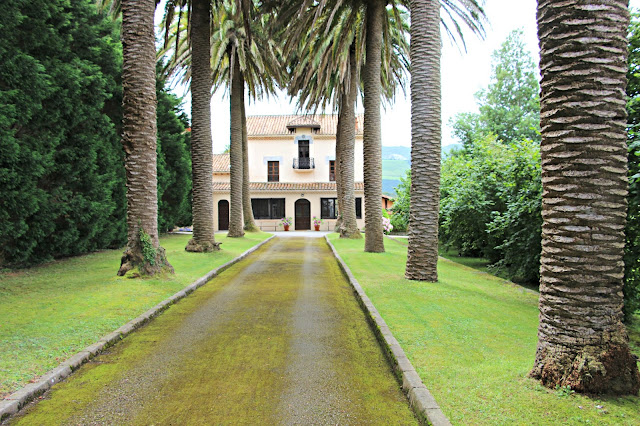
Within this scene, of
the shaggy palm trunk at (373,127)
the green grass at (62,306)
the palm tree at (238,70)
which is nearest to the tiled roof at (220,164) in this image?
the palm tree at (238,70)

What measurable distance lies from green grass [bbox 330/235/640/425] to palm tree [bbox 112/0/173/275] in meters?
5.02

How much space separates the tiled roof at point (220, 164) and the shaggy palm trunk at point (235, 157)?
798 inches

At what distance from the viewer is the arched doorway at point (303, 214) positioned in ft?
139

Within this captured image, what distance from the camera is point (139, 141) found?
10531 millimetres

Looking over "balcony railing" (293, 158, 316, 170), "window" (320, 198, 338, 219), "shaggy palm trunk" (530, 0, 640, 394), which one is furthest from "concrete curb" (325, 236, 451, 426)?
"balcony railing" (293, 158, 316, 170)

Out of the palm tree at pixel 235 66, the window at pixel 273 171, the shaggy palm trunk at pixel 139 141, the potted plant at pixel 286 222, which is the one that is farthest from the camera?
the window at pixel 273 171

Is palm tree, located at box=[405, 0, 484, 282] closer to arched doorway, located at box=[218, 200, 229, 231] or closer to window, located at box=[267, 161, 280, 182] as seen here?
arched doorway, located at box=[218, 200, 229, 231]

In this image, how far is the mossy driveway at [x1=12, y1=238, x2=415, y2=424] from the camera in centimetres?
395

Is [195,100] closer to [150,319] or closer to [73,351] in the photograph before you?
[150,319]

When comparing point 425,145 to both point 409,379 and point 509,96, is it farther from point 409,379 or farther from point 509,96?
point 509,96

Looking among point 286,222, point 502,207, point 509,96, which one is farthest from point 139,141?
point 509,96

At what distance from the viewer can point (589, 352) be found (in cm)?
402

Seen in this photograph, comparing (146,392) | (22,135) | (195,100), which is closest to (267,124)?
(195,100)

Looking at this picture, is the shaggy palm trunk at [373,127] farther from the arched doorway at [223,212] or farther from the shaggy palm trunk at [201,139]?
the arched doorway at [223,212]
